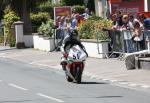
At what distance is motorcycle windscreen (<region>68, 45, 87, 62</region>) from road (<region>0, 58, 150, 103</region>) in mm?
776

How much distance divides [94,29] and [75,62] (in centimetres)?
984

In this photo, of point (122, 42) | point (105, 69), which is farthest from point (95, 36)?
point (105, 69)

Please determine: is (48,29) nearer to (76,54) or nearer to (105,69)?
(105,69)

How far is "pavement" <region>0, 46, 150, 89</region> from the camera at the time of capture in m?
18.5

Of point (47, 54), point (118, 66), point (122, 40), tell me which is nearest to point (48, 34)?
point (47, 54)

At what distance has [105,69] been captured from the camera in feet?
73.4

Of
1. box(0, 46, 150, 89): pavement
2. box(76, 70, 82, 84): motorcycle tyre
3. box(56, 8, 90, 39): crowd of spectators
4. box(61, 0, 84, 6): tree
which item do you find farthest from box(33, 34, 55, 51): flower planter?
box(61, 0, 84, 6): tree

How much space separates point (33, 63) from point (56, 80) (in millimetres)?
7503

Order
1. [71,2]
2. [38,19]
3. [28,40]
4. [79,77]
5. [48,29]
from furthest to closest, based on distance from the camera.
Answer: [71,2], [38,19], [28,40], [48,29], [79,77]

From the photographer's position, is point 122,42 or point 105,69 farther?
point 122,42

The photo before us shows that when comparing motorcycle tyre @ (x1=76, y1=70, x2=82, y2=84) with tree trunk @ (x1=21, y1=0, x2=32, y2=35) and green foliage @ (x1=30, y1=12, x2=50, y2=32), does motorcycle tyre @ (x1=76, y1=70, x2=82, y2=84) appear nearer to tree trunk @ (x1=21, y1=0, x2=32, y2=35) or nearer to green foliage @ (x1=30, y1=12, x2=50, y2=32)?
tree trunk @ (x1=21, y1=0, x2=32, y2=35)

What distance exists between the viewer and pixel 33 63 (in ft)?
89.9

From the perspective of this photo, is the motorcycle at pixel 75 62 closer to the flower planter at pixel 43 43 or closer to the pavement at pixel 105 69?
the pavement at pixel 105 69

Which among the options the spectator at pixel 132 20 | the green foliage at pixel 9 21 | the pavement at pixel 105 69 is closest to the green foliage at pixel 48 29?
the pavement at pixel 105 69
